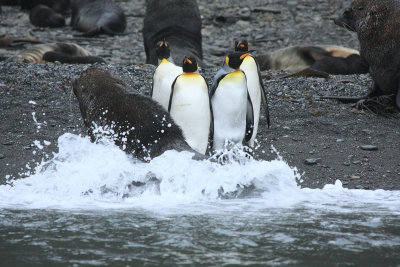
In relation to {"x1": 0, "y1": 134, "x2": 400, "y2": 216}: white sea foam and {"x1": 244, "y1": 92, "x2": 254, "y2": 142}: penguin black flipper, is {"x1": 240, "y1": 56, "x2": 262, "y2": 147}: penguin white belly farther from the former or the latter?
{"x1": 0, "y1": 134, "x2": 400, "y2": 216}: white sea foam

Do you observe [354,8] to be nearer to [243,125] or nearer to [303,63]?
[243,125]

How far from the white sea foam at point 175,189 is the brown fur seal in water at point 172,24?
6798 mm

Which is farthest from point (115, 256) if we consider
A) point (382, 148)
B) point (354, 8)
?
point (354, 8)

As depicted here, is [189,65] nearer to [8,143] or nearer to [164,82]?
[164,82]

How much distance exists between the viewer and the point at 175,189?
4.29 m

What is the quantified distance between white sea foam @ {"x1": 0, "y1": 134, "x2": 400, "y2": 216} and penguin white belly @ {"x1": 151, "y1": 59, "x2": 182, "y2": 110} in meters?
1.41

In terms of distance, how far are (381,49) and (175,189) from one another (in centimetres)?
358

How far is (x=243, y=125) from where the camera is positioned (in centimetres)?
563

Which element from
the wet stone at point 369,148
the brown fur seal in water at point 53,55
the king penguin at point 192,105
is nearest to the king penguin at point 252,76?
the king penguin at point 192,105

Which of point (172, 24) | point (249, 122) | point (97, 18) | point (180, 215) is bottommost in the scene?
point (180, 215)

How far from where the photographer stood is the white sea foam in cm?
406

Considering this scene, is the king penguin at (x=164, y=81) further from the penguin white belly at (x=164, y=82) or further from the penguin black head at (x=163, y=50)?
the penguin black head at (x=163, y=50)

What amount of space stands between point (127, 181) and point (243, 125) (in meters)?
1.58

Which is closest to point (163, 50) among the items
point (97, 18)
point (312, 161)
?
point (312, 161)
